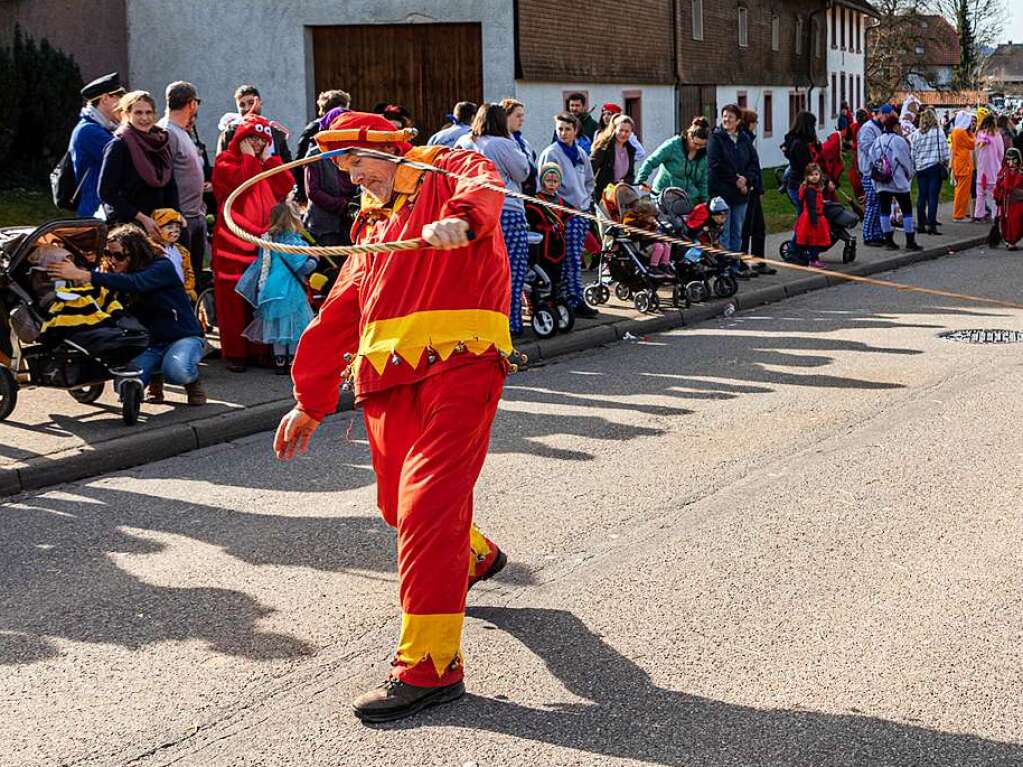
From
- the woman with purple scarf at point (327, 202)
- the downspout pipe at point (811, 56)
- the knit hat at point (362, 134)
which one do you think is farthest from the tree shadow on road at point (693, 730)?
the downspout pipe at point (811, 56)

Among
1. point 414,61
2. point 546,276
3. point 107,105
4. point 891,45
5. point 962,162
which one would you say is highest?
point 891,45

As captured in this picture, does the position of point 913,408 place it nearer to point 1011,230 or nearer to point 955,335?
point 955,335

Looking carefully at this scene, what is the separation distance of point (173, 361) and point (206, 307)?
3303 mm

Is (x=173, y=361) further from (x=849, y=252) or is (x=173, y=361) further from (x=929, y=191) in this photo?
(x=929, y=191)

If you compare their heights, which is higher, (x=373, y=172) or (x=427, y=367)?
(x=373, y=172)

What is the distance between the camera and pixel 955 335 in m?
13.1

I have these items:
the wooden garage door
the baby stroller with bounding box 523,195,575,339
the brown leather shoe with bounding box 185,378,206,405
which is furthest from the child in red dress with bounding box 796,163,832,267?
the wooden garage door

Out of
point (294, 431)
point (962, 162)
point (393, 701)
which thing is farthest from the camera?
point (962, 162)

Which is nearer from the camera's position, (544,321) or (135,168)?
(135,168)

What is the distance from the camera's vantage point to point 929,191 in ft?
75.9

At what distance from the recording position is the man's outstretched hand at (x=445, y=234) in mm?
4496

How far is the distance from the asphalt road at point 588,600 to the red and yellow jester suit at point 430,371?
0.38 meters

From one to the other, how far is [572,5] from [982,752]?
86.7 ft

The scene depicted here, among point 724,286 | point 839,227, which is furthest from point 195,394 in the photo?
point 839,227
